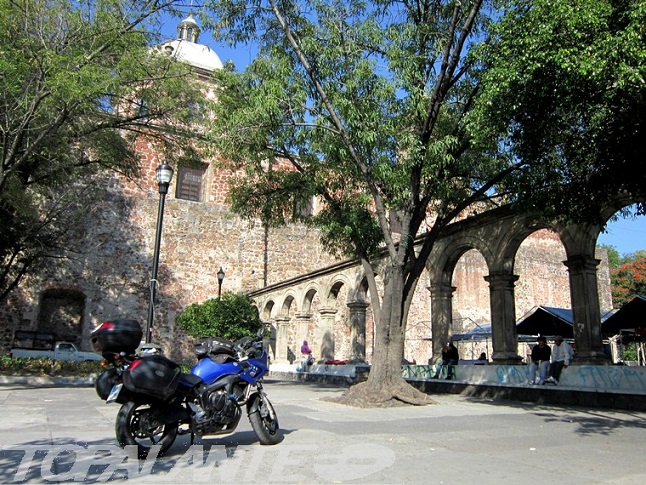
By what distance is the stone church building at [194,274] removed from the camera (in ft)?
74.6

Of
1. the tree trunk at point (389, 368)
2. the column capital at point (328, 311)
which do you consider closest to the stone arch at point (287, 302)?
the column capital at point (328, 311)

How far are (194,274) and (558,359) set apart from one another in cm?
1857

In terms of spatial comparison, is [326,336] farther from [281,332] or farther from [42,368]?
[42,368]

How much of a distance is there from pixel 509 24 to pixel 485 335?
15696 millimetres

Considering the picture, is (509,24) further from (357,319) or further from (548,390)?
(357,319)

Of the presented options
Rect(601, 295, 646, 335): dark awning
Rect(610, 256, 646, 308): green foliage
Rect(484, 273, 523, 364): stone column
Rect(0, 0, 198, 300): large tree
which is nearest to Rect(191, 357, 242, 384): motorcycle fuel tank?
Rect(0, 0, 198, 300): large tree

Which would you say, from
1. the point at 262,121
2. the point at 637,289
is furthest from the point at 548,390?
the point at 637,289

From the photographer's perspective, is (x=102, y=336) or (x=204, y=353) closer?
(x=102, y=336)

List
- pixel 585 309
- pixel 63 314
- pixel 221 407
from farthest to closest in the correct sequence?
1. pixel 63 314
2. pixel 585 309
3. pixel 221 407

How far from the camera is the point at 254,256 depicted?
1083 inches

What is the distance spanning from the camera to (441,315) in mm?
13734

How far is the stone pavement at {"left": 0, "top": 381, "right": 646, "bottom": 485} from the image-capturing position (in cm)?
390

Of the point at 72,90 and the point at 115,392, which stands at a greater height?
the point at 72,90

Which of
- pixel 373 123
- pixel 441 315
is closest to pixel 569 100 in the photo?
pixel 373 123
